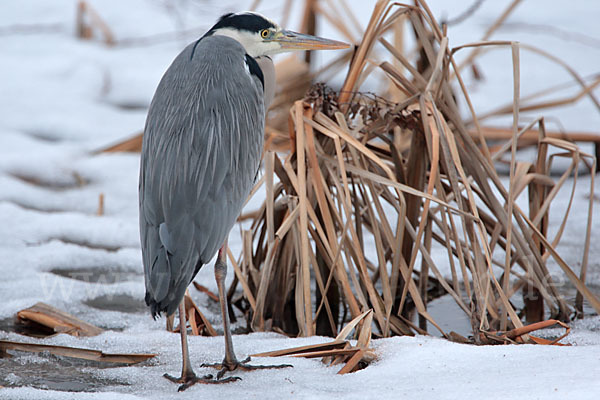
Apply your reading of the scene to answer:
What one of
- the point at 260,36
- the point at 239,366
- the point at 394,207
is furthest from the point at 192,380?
the point at 260,36

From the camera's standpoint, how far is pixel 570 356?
226cm

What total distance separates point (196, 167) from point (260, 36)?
77cm

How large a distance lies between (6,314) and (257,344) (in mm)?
1076

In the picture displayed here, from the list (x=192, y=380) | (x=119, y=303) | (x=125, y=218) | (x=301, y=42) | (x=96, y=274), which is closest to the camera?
(x=192, y=380)

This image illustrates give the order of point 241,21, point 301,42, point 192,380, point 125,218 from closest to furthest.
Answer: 1. point 192,380
2. point 241,21
3. point 301,42
4. point 125,218

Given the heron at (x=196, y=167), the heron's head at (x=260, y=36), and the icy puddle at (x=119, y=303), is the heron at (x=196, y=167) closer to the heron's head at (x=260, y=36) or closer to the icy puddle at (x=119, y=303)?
the heron's head at (x=260, y=36)

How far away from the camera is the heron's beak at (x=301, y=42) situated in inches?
118

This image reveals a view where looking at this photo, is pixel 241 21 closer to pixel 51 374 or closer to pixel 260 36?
pixel 260 36

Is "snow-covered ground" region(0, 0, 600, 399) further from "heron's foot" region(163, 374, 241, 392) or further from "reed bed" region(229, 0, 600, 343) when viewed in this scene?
"reed bed" region(229, 0, 600, 343)

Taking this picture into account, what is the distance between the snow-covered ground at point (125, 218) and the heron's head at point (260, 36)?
1.13 meters

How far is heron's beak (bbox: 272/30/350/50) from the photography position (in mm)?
2986

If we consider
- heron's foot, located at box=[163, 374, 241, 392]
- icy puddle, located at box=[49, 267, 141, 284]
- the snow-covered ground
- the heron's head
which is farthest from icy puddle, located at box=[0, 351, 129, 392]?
the heron's head

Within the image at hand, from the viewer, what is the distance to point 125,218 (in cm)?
434

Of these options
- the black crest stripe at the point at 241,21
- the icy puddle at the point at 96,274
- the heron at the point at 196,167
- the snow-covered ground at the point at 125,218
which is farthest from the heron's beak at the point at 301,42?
the icy puddle at the point at 96,274
